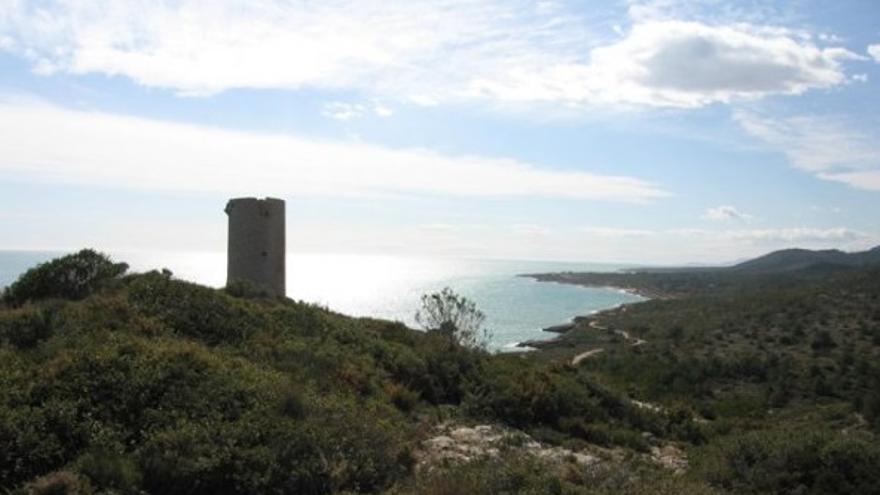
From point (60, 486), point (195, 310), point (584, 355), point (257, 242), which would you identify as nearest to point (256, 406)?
point (60, 486)

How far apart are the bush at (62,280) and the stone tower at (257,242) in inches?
127

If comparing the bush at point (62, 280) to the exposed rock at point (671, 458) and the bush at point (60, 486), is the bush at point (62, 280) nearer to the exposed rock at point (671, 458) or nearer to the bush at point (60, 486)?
the bush at point (60, 486)

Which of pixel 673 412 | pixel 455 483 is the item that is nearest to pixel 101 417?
pixel 455 483

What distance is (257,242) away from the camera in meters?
19.2

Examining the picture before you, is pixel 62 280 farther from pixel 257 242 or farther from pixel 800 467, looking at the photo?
pixel 800 467

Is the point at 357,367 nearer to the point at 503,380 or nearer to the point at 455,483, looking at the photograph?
the point at 503,380

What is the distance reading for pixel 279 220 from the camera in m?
19.4

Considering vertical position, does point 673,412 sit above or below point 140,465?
below

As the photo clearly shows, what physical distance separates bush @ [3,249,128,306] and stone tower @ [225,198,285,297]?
10.6 feet

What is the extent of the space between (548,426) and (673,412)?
4.78 m

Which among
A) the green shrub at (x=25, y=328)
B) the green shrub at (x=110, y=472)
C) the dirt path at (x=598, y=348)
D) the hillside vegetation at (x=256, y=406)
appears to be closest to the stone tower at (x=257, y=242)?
the hillside vegetation at (x=256, y=406)

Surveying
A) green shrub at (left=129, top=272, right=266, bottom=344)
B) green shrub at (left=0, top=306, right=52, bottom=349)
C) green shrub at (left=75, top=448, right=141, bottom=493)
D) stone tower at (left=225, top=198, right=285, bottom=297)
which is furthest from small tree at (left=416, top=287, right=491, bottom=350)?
green shrub at (left=75, top=448, right=141, bottom=493)

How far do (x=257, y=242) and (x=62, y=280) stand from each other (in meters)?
4.87

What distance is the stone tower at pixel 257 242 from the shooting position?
18.9 m
